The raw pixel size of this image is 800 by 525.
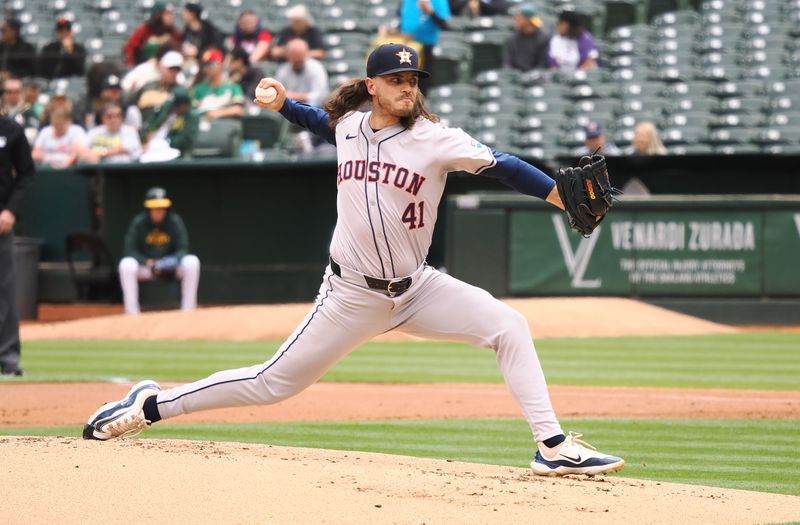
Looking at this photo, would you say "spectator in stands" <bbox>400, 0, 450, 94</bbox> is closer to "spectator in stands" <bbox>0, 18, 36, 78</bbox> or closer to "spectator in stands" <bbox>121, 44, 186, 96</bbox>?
"spectator in stands" <bbox>121, 44, 186, 96</bbox>

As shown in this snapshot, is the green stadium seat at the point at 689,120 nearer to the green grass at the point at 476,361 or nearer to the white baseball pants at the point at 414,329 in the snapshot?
the green grass at the point at 476,361

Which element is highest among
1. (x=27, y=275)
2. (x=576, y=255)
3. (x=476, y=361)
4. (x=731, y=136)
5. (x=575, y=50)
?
(x=575, y=50)

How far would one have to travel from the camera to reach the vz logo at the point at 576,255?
563 inches

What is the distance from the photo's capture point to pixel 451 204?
Result: 14.4 meters

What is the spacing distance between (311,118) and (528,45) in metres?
12.0

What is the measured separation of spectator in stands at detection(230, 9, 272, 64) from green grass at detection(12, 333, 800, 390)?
5695 millimetres

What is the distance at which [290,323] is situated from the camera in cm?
1347

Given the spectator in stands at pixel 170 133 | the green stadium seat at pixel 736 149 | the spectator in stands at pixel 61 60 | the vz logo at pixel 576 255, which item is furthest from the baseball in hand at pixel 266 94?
the spectator in stands at pixel 61 60

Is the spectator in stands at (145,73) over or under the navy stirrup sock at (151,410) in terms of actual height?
over

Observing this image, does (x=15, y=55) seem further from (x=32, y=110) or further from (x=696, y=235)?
(x=696, y=235)

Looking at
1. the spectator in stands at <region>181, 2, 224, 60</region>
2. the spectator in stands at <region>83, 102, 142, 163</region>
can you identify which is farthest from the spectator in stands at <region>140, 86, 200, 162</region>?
the spectator in stands at <region>181, 2, 224, 60</region>

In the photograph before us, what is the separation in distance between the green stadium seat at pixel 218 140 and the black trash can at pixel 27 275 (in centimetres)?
215

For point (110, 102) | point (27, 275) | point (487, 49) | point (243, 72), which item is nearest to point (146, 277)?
point (27, 275)

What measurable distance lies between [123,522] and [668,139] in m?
12.3
